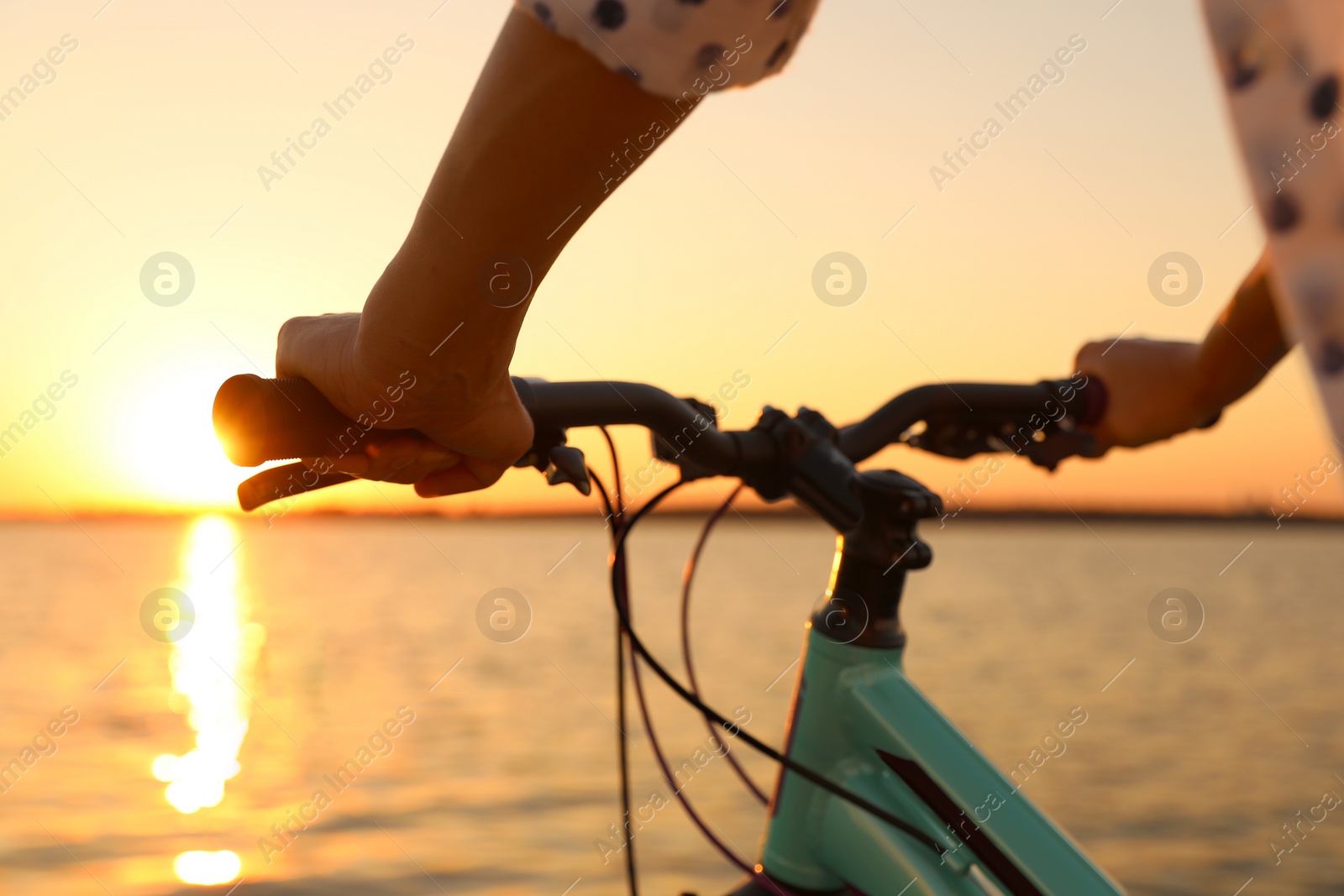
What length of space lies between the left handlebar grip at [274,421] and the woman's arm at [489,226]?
0.02 meters

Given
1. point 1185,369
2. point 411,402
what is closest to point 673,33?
point 411,402

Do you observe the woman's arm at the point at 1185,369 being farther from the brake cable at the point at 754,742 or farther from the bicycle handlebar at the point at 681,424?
the brake cable at the point at 754,742

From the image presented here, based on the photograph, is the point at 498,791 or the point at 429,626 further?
the point at 429,626

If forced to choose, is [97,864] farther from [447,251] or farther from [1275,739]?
[1275,739]

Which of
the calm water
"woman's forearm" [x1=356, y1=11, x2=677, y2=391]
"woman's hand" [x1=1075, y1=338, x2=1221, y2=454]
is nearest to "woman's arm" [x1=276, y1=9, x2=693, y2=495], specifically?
"woman's forearm" [x1=356, y1=11, x2=677, y2=391]

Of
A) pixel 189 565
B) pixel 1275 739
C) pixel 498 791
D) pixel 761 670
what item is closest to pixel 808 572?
pixel 189 565

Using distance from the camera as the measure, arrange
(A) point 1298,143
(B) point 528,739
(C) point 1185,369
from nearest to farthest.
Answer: (A) point 1298,143, (C) point 1185,369, (B) point 528,739

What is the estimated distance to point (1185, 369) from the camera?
1.48 meters

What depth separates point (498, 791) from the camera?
8.34 meters

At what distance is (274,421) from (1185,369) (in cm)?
117

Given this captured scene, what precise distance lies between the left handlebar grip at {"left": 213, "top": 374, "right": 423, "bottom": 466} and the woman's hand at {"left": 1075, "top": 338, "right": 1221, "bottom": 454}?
3.59 ft

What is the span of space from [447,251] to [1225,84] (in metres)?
0.48

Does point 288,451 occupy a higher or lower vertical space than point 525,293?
higher

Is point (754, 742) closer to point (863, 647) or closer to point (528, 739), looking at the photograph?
point (863, 647)
